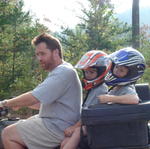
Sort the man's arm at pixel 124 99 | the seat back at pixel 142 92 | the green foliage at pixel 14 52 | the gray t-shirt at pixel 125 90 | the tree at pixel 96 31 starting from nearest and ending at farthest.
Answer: the man's arm at pixel 124 99
the gray t-shirt at pixel 125 90
the seat back at pixel 142 92
the green foliage at pixel 14 52
the tree at pixel 96 31

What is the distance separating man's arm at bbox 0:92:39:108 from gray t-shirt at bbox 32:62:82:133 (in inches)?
1.7

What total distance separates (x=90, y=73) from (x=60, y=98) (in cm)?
36

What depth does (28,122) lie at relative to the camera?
3709mm

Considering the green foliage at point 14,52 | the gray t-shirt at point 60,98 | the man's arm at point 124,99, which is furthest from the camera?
the green foliage at point 14,52

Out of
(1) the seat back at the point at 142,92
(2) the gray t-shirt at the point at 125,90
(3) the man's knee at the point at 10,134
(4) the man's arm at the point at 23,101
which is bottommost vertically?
(3) the man's knee at the point at 10,134

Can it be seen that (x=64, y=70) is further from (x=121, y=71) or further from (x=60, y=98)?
(x=121, y=71)

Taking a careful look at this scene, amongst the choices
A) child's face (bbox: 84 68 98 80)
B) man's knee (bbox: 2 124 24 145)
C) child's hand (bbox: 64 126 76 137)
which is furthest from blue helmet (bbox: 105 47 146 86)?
man's knee (bbox: 2 124 24 145)

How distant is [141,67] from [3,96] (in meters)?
5.99

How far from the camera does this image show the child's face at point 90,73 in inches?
146

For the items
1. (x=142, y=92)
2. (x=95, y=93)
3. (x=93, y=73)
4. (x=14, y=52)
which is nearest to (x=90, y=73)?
(x=93, y=73)

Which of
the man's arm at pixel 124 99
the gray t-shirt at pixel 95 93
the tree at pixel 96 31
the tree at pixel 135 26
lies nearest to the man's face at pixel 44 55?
the gray t-shirt at pixel 95 93

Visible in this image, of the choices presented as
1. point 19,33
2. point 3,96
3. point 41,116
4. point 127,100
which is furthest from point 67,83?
point 19,33

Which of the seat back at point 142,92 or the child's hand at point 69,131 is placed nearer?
the child's hand at point 69,131

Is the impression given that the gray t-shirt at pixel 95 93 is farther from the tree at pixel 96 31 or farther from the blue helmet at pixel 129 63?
the tree at pixel 96 31
